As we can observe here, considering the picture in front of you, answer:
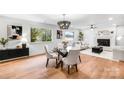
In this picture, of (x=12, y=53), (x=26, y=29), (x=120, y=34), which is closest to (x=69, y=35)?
(x=120, y=34)

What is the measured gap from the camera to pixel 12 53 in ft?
16.9

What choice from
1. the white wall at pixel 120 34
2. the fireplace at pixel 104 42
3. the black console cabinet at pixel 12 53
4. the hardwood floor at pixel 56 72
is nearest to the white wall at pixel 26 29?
the black console cabinet at pixel 12 53

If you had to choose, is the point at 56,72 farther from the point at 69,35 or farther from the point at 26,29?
the point at 69,35

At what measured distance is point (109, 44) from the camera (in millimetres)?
9773

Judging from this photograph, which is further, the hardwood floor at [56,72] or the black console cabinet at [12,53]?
the black console cabinet at [12,53]

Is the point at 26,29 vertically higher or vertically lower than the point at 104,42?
higher

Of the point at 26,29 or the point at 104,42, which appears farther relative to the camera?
the point at 104,42

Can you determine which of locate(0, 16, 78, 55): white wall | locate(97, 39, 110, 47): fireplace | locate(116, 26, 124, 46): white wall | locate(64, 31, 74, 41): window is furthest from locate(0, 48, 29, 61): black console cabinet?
locate(116, 26, 124, 46): white wall

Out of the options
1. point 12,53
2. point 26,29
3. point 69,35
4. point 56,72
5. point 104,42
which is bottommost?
point 56,72

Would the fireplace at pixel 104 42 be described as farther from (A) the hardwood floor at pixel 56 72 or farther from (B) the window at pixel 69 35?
(A) the hardwood floor at pixel 56 72

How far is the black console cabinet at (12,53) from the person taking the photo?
15.9 ft
